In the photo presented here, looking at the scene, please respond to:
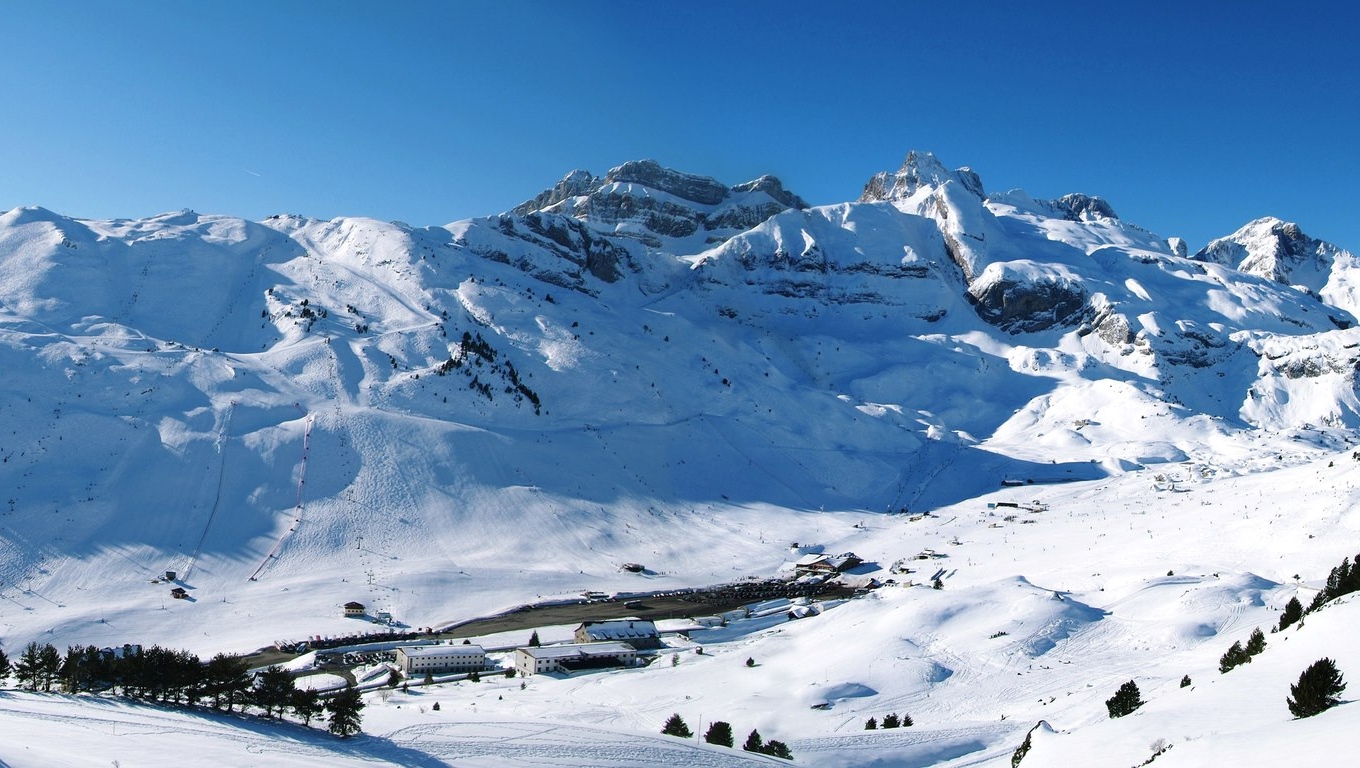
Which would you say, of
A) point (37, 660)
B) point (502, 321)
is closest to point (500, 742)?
point (37, 660)

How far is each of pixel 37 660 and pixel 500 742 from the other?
25.1 m

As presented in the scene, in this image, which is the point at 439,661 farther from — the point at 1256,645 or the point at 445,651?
the point at 1256,645

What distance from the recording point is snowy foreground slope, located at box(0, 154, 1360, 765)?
4156 cm

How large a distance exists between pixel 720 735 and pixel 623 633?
24029mm

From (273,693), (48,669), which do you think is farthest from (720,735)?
(48,669)

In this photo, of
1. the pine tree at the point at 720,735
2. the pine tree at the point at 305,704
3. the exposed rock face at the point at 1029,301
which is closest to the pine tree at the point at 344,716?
the pine tree at the point at 305,704

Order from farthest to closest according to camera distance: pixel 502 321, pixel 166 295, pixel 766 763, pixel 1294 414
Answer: pixel 1294 414 → pixel 502 321 → pixel 166 295 → pixel 766 763

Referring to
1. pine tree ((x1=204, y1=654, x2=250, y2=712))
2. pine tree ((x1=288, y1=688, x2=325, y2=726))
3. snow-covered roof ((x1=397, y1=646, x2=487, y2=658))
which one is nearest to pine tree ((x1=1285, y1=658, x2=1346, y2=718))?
pine tree ((x1=288, y1=688, x2=325, y2=726))

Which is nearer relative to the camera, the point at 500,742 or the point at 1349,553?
the point at 500,742

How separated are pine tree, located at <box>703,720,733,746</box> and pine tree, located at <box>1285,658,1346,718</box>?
21.2 metres

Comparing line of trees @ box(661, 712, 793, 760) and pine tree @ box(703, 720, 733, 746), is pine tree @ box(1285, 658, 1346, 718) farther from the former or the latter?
pine tree @ box(703, 720, 733, 746)

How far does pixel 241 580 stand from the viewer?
71.8 metres

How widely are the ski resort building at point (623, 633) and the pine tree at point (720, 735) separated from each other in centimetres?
2153

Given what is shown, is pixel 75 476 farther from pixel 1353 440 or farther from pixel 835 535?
pixel 1353 440
